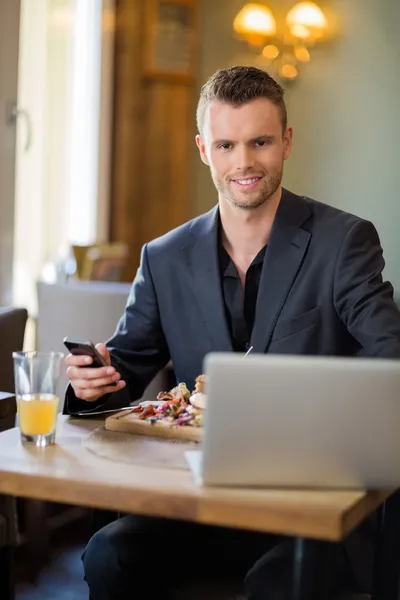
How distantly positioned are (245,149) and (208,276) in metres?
0.27

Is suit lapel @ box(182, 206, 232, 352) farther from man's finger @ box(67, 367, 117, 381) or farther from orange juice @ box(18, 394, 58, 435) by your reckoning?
orange juice @ box(18, 394, 58, 435)

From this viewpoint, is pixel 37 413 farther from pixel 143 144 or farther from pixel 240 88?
pixel 143 144

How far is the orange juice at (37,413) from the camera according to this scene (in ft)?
4.82

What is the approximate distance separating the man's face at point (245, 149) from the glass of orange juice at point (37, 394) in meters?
0.64

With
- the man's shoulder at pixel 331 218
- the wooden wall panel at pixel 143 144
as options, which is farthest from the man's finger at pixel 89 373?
the wooden wall panel at pixel 143 144

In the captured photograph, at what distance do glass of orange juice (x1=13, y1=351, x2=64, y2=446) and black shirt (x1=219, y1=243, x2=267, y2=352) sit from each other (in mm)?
595

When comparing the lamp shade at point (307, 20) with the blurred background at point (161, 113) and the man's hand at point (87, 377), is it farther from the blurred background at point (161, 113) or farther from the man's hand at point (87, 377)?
the man's hand at point (87, 377)

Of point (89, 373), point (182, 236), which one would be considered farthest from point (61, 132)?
point (89, 373)

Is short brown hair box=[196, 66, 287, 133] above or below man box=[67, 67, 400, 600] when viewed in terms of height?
above

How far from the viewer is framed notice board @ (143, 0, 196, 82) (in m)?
5.31

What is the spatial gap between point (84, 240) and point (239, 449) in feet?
12.7

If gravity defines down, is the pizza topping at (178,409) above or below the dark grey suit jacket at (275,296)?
below

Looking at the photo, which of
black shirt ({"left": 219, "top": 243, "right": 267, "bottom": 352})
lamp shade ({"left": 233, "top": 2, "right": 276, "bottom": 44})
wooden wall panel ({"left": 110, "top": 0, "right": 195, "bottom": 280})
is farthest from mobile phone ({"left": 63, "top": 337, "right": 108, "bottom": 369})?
lamp shade ({"left": 233, "top": 2, "right": 276, "bottom": 44})

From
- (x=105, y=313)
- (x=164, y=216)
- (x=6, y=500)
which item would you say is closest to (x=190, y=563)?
(x=6, y=500)
